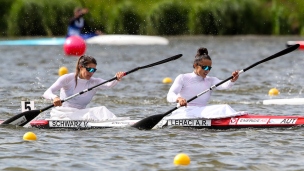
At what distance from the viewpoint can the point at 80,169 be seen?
9047 millimetres

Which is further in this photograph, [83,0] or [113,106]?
[83,0]

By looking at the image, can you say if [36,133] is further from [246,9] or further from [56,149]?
[246,9]

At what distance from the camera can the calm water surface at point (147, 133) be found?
9461 mm

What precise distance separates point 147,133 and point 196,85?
116 centimetres

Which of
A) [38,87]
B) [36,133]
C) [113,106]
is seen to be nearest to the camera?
[36,133]

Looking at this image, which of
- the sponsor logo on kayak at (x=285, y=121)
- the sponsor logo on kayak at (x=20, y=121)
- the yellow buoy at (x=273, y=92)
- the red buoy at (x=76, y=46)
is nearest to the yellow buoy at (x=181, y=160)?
the sponsor logo on kayak at (x=285, y=121)

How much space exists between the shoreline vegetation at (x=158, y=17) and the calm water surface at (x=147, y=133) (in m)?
10.2

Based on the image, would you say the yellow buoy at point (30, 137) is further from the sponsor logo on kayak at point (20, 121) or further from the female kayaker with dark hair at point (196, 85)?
the female kayaker with dark hair at point (196, 85)

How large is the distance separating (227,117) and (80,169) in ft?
10.9

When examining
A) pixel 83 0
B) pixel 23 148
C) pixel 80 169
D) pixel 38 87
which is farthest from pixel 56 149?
pixel 83 0

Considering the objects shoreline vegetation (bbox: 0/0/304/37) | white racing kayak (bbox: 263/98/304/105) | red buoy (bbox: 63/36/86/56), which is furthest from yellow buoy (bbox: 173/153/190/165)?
shoreline vegetation (bbox: 0/0/304/37)

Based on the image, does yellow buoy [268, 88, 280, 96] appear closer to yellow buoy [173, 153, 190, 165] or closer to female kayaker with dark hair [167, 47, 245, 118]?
female kayaker with dark hair [167, 47, 245, 118]

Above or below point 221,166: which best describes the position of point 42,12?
above

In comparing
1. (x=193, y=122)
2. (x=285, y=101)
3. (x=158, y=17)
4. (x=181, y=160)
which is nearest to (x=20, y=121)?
(x=193, y=122)
